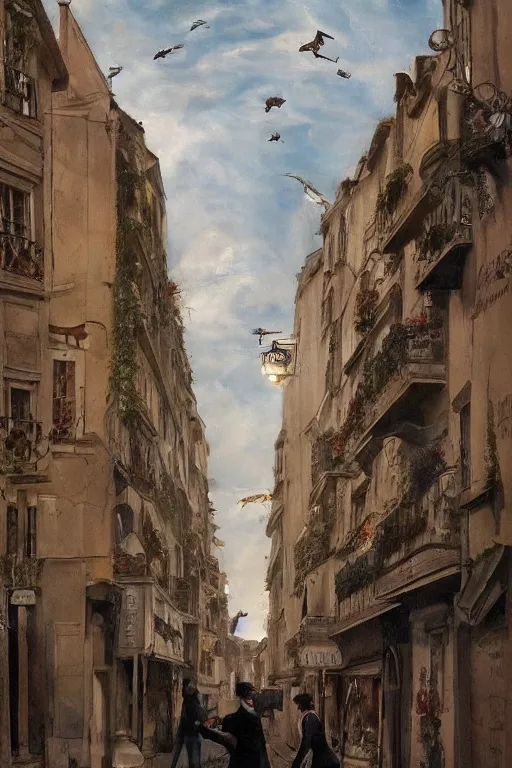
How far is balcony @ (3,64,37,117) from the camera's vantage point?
31203 mm

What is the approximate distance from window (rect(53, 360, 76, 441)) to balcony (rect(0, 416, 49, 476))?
73cm

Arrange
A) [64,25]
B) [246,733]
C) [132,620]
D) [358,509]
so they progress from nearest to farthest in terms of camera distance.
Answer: [246,733]
[64,25]
[132,620]
[358,509]

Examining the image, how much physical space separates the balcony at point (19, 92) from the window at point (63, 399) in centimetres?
595

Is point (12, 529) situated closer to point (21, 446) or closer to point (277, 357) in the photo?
point (21, 446)

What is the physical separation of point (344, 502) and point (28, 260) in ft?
41.4

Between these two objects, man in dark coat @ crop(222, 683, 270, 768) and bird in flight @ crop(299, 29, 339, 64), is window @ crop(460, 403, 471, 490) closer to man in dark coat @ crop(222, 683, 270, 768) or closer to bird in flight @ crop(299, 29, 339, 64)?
man in dark coat @ crop(222, 683, 270, 768)

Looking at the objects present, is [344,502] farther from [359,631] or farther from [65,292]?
[65,292]

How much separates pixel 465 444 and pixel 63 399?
13.1 m

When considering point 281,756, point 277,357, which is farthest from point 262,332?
point 281,756

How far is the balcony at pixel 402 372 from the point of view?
24062 millimetres

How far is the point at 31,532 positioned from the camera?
3136 centimetres

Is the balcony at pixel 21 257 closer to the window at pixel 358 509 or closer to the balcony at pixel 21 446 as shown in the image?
the balcony at pixel 21 446

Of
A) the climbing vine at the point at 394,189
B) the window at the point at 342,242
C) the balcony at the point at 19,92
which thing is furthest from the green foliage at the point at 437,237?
the window at the point at 342,242

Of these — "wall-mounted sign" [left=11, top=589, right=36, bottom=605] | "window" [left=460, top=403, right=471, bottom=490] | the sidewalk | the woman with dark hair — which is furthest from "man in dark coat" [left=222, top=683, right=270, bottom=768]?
the sidewalk
